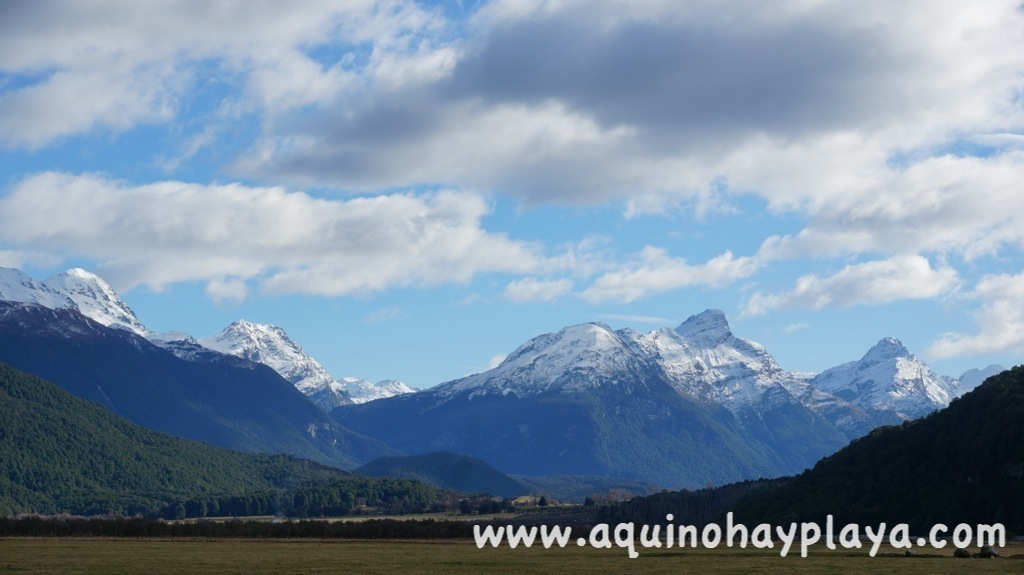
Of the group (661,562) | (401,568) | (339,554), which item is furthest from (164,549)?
(661,562)

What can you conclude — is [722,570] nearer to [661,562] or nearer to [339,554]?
[661,562]

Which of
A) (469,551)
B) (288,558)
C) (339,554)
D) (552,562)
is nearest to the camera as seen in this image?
(552,562)

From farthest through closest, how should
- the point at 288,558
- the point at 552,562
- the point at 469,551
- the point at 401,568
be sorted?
the point at 469,551, the point at 288,558, the point at 552,562, the point at 401,568

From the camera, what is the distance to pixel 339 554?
559 ft

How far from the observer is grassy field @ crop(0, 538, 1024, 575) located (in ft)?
416

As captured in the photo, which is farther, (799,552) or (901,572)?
(799,552)

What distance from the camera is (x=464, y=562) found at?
5723 inches

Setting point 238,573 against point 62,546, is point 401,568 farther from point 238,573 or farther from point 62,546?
point 62,546

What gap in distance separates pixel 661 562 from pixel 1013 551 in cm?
5508

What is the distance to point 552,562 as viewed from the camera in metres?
143

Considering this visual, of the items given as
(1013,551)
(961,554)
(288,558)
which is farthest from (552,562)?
(1013,551)

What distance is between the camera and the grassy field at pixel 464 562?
416 ft

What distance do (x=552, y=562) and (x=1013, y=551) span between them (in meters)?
66.5

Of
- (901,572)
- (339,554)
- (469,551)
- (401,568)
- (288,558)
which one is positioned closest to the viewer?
(901,572)
